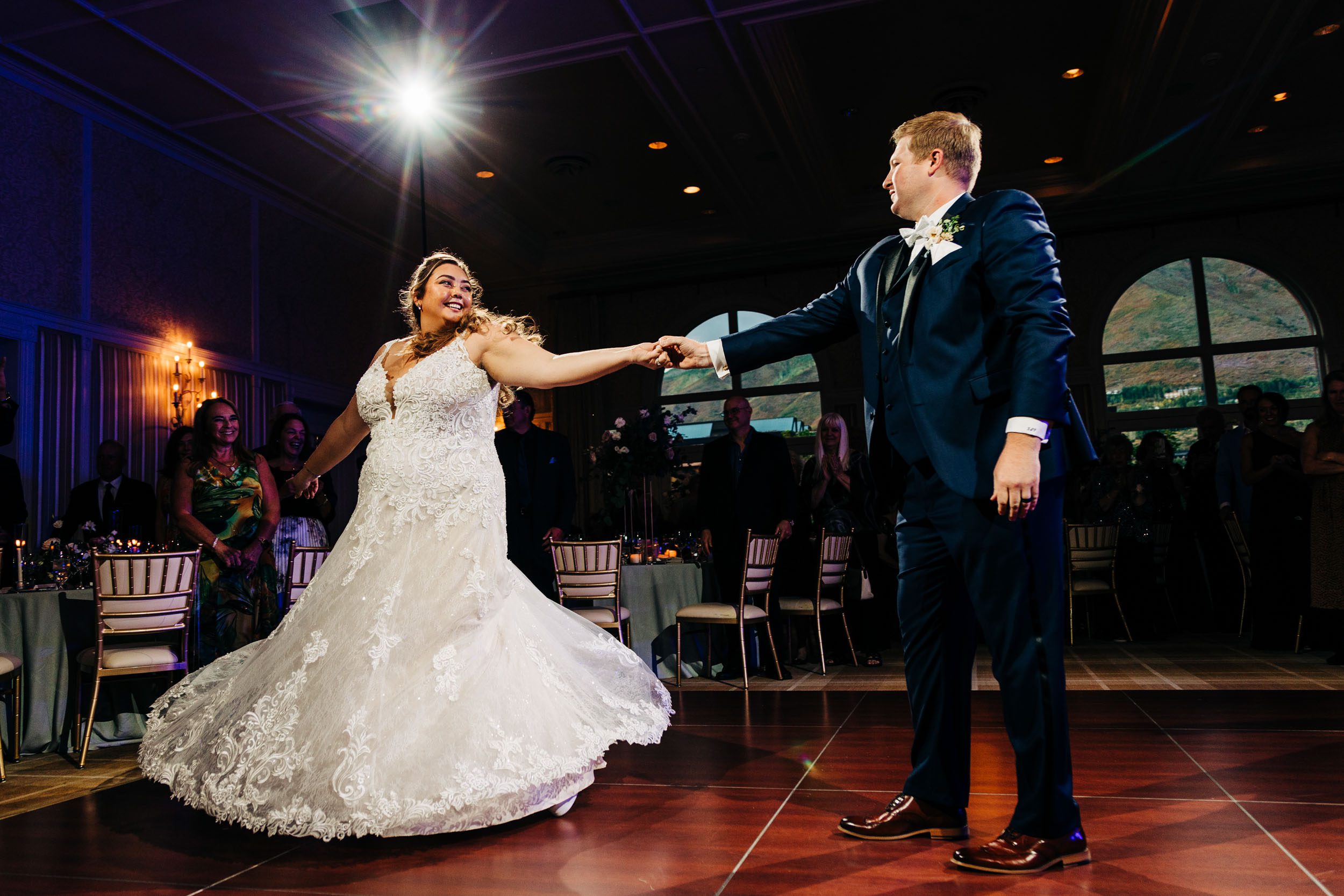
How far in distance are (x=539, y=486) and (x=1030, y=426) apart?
436 centimetres

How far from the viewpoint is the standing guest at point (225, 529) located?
16.0ft

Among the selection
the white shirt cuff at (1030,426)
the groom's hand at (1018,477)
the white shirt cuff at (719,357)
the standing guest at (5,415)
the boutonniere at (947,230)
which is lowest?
the groom's hand at (1018,477)

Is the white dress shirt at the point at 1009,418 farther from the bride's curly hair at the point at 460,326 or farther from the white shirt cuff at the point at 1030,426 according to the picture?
the bride's curly hair at the point at 460,326

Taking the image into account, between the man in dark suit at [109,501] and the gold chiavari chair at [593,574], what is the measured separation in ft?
10.8

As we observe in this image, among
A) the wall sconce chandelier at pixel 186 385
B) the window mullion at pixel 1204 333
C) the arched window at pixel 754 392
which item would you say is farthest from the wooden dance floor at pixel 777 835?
the arched window at pixel 754 392

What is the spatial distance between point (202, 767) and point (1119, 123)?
9.06 meters

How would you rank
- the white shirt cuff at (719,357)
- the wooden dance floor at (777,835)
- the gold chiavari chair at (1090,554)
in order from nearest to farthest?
the wooden dance floor at (777,835) < the white shirt cuff at (719,357) < the gold chiavari chair at (1090,554)

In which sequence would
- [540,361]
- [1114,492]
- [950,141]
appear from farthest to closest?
[1114,492] → [540,361] → [950,141]

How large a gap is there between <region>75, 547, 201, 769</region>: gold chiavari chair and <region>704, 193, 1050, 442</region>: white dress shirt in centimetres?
300

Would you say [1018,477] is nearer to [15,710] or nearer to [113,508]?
[15,710]

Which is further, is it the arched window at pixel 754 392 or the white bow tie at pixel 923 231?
the arched window at pixel 754 392

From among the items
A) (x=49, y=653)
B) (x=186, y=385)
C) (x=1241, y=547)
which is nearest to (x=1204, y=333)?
(x=1241, y=547)

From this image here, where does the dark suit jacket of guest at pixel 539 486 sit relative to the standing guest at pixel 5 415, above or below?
below

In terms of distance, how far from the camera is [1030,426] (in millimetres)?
1989
